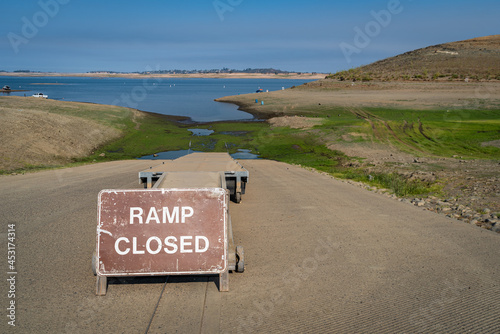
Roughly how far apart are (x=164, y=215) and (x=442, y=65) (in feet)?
302

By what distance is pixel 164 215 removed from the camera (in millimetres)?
6391

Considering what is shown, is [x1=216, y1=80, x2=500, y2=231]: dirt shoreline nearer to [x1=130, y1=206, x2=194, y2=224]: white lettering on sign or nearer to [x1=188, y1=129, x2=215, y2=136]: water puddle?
[x1=188, y1=129, x2=215, y2=136]: water puddle

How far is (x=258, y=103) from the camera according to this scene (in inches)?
2675

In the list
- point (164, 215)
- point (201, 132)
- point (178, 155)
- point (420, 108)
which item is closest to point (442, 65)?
point (420, 108)

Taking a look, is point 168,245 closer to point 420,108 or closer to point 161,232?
point 161,232

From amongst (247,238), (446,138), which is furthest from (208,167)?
(446,138)

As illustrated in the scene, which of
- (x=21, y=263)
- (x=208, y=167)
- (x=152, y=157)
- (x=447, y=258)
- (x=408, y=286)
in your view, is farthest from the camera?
(x=152, y=157)

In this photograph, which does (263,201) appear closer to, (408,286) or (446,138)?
(408,286)

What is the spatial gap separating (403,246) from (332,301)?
3133mm

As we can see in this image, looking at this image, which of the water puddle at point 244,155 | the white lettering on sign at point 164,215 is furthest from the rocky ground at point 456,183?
the water puddle at point 244,155

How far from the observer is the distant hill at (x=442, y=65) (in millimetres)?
77812

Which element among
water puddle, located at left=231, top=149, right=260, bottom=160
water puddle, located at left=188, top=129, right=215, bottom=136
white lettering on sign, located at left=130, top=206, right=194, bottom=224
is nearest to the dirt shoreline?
water puddle, located at left=231, top=149, right=260, bottom=160

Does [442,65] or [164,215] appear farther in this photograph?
[442,65]

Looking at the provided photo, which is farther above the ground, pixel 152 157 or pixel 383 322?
pixel 383 322
